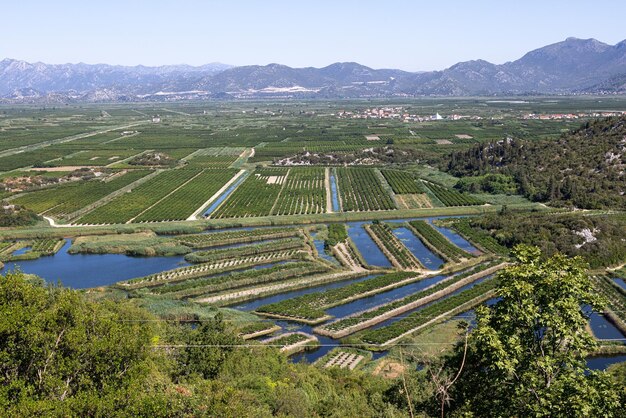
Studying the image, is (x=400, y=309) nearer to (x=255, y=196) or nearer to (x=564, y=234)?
(x=564, y=234)

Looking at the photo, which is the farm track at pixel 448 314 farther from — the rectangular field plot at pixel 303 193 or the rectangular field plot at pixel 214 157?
the rectangular field plot at pixel 214 157

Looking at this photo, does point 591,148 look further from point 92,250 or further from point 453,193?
point 92,250

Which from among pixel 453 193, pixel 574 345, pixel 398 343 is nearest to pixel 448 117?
pixel 453 193

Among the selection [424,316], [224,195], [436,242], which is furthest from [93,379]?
[224,195]

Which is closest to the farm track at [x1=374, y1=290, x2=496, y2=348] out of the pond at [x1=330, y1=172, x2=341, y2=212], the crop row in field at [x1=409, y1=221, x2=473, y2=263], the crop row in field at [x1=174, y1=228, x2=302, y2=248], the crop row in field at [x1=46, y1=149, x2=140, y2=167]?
the crop row in field at [x1=409, y1=221, x2=473, y2=263]

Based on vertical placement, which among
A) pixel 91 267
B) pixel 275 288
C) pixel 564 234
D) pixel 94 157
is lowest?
pixel 91 267

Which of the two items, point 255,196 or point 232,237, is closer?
point 232,237

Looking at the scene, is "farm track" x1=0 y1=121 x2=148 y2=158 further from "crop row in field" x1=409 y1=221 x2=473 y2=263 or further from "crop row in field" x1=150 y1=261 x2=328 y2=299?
"crop row in field" x1=409 y1=221 x2=473 y2=263

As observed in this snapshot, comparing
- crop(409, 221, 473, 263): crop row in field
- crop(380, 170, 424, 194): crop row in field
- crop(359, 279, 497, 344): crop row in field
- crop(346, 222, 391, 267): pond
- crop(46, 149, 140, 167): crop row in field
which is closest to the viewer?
crop(359, 279, 497, 344): crop row in field
